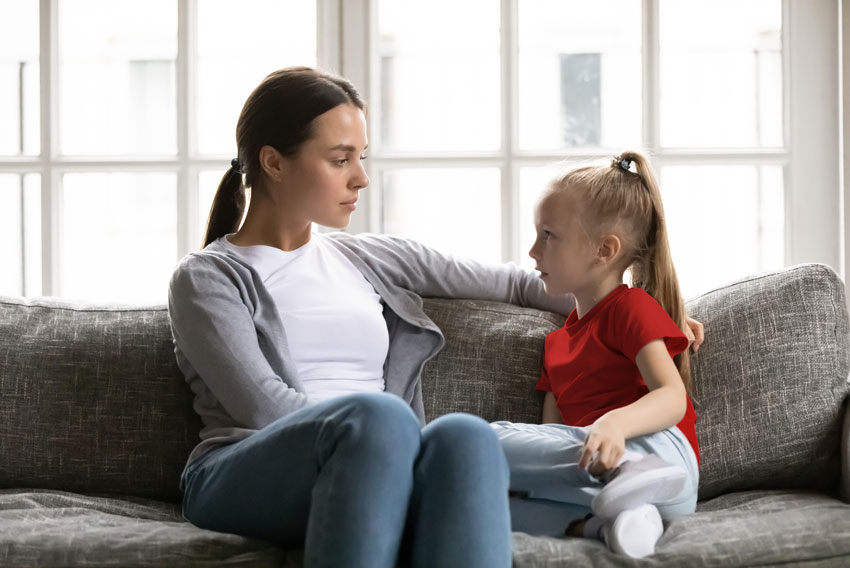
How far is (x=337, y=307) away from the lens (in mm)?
1766

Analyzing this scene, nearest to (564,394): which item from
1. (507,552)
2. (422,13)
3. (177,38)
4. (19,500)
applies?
(507,552)

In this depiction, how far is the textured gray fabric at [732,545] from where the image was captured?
4.48ft

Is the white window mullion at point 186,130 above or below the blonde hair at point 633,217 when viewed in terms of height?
above

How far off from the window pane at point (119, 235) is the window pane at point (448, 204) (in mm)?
617

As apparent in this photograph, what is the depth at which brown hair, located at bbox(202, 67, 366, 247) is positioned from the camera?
1734 mm

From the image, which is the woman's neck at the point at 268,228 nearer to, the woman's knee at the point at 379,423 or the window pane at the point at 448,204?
the woman's knee at the point at 379,423

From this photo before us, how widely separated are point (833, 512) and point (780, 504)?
111mm

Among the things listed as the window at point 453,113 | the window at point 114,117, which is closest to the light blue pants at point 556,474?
the window at point 453,113

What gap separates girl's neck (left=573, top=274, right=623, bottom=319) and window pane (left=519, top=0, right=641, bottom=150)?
86 cm

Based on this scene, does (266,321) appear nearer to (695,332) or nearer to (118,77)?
(695,332)

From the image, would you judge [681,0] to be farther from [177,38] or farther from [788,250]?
[177,38]

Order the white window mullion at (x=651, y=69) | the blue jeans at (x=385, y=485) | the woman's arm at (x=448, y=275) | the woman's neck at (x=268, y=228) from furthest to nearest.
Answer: the white window mullion at (x=651, y=69) → the woman's arm at (x=448, y=275) → the woman's neck at (x=268, y=228) → the blue jeans at (x=385, y=485)

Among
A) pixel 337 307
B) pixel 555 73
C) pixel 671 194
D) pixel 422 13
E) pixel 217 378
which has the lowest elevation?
pixel 217 378

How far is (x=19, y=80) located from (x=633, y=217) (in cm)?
183
